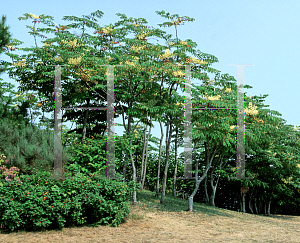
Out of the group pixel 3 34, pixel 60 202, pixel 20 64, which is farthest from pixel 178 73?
pixel 20 64

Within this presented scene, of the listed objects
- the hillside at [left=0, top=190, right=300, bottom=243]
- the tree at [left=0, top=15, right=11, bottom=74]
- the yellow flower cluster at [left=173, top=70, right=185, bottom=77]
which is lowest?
the hillside at [left=0, top=190, right=300, bottom=243]

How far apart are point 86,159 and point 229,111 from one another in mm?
5060

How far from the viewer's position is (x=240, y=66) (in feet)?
36.9

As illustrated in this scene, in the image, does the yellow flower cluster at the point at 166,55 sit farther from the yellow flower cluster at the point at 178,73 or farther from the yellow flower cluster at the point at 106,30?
the yellow flower cluster at the point at 106,30

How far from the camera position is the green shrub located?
6.72m

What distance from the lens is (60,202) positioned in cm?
692

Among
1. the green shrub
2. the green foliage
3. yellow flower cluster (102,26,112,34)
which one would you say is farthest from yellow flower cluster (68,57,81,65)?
the green shrub

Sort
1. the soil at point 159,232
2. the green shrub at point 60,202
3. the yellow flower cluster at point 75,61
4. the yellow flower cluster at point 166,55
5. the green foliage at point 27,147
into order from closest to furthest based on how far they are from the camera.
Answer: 1. the soil at point 159,232
2. the green shrub at point 60,202
3. the green foliage at point 27,147
4. the yellow flower cluster at point 75,61
5. the yellow flower cluster at point 166,55

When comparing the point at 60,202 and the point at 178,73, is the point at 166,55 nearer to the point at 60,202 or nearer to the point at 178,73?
the point at 178,73

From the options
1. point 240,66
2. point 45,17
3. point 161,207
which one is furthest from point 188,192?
point 45,17

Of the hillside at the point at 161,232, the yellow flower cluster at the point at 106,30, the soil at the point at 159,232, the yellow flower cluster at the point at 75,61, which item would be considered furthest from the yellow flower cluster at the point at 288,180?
the yellow flower cluster at the point at 75,61

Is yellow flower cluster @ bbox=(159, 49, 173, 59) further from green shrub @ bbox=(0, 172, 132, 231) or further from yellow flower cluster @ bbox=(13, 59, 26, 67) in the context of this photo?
yellow flower cluster @ bbox=(13, 59, 26, 67)

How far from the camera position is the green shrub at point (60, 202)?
6.72m

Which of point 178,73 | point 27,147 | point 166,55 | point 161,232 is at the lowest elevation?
point 161,232
